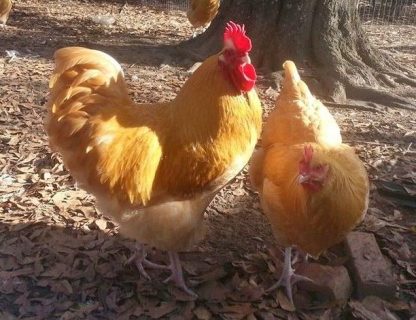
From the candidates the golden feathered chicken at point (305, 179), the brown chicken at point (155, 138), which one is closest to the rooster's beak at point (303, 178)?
the golden feathered chicken at point (305, 179)

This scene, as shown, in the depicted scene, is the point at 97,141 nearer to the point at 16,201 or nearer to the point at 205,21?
the point at 16,201

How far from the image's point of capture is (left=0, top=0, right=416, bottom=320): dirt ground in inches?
125

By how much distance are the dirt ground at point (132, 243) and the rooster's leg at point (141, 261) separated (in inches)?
2.3

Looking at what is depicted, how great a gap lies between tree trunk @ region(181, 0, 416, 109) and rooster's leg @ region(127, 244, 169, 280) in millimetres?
3142

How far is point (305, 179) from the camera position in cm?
288

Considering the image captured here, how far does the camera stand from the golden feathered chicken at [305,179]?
294 centimetres

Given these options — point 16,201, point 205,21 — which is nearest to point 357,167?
point 16,201

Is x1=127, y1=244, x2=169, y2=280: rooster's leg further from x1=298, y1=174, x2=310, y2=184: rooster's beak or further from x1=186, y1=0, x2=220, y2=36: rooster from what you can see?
x1=186, y1=0, x2=220, y2=36: rooster

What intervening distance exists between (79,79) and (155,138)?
0.62m

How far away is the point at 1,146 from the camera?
→ 4637 millimetres

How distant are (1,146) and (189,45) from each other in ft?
10.5

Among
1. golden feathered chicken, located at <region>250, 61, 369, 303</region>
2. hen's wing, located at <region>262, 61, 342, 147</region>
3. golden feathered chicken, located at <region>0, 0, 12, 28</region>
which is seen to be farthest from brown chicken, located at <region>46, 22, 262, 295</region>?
golden feathered chicken, located at <region>0, 0, 12, 28</region>

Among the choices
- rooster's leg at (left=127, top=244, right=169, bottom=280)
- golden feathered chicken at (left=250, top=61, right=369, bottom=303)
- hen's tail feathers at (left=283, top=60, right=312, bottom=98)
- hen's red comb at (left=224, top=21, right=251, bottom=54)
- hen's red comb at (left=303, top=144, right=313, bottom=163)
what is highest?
hen's red comb at (left=224, top=21, right=251, bottom=54)

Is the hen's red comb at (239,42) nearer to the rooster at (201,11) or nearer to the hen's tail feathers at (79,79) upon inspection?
the hen's tail feathers at (79,79)
